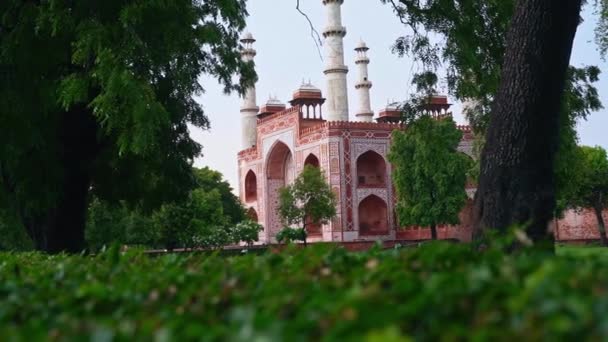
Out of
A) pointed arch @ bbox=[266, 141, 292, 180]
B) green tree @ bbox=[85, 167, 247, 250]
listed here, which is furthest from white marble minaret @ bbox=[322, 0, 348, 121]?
green tree @ bbox=[85, 167, 247, 250]

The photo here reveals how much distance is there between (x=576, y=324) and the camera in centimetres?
97

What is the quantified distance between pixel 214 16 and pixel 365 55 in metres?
28.9

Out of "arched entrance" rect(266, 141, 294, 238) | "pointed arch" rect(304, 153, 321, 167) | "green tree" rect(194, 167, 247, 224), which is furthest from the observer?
"green tree" rect(194, 167, 247, 224)

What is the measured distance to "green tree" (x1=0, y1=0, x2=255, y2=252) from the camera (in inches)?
281

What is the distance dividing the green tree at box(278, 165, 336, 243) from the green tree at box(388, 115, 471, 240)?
9.64 ft

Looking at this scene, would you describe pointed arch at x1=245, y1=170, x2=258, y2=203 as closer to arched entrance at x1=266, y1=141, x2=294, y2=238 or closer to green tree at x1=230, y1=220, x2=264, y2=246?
arched entrance at x1=266, y1=141, x2=294, y2=238

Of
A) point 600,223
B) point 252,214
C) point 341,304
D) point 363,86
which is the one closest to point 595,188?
point 600,223

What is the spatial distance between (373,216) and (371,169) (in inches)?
82.5

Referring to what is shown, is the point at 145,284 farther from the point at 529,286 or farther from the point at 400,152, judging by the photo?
the point at 400,152

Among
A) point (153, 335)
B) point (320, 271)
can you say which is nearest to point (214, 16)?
point (320, 271)

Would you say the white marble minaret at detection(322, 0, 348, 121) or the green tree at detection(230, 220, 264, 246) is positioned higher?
the white marble minaret at detection(322, 0, 348, 121)

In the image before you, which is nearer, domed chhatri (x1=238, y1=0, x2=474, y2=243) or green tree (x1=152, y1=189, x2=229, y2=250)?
green tree (x1=152, y1=189, x2=229, y2=250)

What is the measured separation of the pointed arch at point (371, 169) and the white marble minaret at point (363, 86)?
6.16 metres

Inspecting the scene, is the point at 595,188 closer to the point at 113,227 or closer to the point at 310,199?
the point at 310,199
